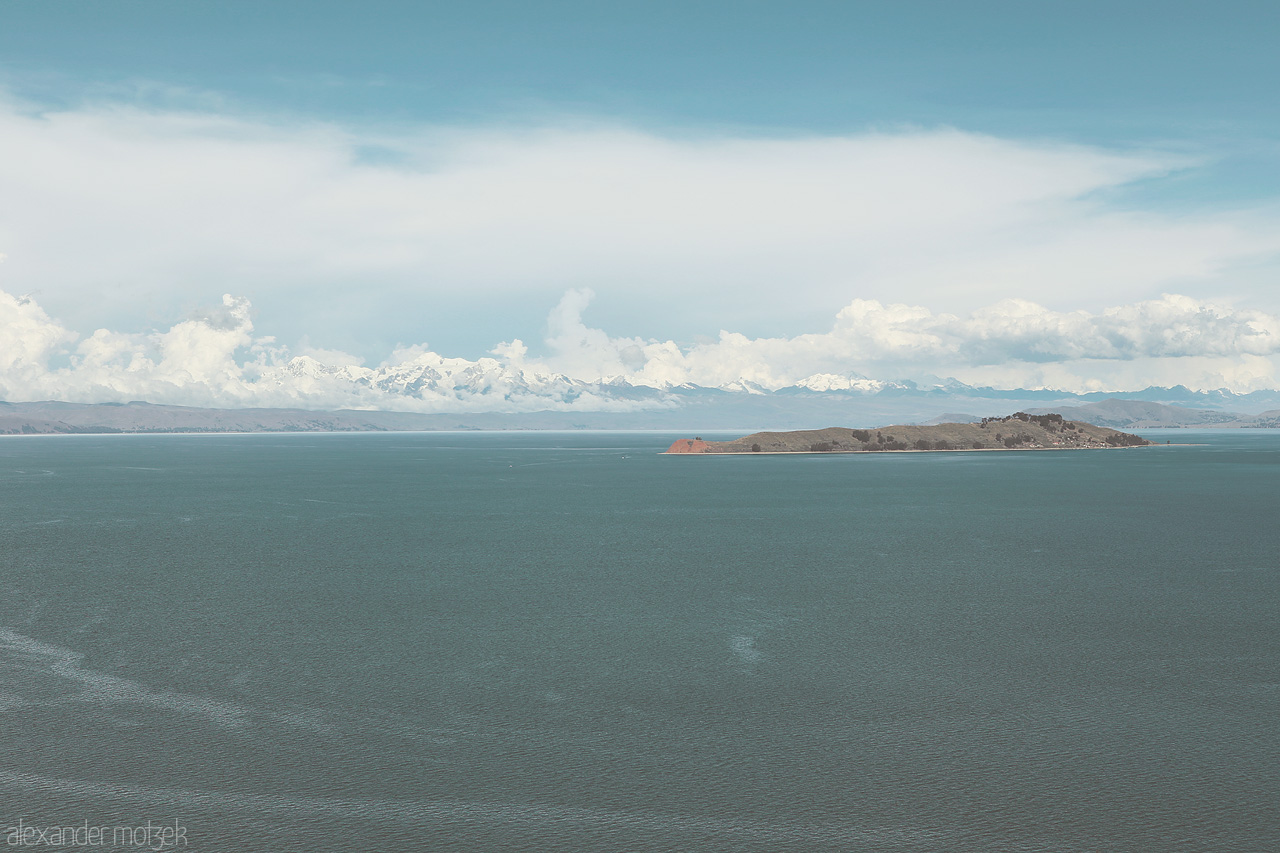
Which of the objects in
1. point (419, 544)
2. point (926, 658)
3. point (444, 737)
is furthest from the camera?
point (419, 544)

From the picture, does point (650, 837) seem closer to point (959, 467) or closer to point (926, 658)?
point (926, 658)

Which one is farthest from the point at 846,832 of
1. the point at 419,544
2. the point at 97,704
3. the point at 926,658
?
the point at 419,544

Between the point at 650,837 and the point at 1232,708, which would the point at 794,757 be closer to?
the point at 650,837

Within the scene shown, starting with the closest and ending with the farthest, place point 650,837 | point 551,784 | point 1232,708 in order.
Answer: point 650,837 → point 551,784 → point 1232,708

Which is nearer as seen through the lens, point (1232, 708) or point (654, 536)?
point (1232, 708)

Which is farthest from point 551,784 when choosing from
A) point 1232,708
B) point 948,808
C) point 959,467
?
point 959,467

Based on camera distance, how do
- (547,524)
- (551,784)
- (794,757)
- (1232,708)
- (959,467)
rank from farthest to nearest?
(959,467) → (547,524) → (1232,708) → (794,757) → (551,784)
